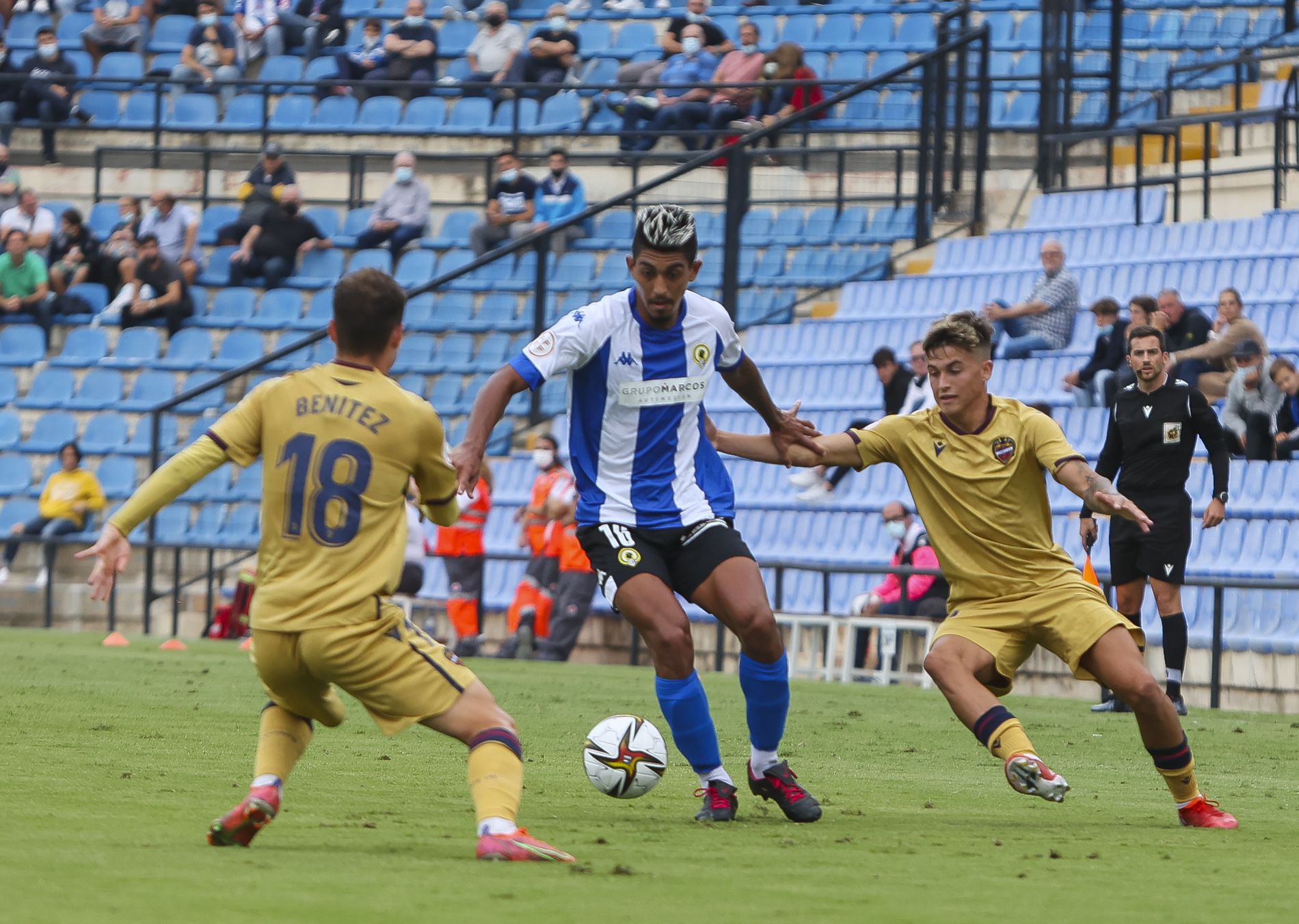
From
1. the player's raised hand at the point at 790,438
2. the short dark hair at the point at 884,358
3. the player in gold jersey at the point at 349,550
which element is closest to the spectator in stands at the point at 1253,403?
the short dark hair at the point at 884,358

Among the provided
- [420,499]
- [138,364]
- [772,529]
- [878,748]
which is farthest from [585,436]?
[138,364]

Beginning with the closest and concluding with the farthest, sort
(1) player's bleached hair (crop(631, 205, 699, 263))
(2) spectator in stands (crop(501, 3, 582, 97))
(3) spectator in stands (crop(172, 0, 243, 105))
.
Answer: (1) player's bleached hair (crop(631, 205, 699, 263)) → (2) spectator in stands (crop(501, 3, 582, 97)) → (3) spectator in stands (crop(172, 0, 243, 105))

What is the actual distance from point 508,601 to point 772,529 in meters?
2.61

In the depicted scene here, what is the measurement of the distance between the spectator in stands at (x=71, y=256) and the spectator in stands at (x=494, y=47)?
5082 millimetres

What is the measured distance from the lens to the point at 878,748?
1023 cm

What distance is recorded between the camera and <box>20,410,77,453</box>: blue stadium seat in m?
22.5

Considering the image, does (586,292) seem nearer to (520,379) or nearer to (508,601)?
(508,601)

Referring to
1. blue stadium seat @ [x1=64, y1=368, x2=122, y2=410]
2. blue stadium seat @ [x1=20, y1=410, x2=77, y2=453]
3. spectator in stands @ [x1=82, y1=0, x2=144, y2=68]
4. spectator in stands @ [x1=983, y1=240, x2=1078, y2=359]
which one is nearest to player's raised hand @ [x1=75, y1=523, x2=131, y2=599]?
spectator in stands @ [x1=983, y1=240, x2=1078, y2=359]

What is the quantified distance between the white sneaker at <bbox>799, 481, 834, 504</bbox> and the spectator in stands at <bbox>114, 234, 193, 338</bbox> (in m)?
8.43

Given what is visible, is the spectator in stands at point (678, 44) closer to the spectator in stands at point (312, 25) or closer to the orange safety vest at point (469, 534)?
the spectator in stands at point (312, 25)

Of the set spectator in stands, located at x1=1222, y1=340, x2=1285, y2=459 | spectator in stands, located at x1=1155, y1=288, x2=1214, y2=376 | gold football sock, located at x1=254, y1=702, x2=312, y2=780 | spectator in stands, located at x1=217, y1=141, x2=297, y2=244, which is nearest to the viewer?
gold football sock, located at x1=254, y1=702, x2=312, y2=780

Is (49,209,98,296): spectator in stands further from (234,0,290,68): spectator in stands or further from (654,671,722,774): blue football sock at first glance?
(654,671,722,774): blue football sock

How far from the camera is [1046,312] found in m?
18.7

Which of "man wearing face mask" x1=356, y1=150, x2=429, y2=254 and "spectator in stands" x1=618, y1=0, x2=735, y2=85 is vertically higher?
"spectator in stands" x1=618, y1=0, x2=735, y2=85
